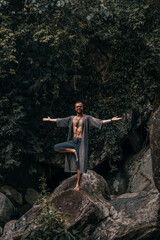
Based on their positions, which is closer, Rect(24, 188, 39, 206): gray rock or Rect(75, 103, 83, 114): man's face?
Rect(75, 103, 83, 114): man's face

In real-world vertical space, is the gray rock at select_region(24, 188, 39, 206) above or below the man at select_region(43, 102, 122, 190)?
below

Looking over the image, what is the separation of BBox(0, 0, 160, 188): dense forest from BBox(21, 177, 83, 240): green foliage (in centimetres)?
567

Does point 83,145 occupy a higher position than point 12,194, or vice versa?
point 83,145

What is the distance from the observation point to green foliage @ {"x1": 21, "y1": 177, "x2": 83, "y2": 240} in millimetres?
7102

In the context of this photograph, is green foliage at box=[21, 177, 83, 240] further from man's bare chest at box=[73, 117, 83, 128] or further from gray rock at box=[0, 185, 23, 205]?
gray rock at box=[0, 185, 23, 205]

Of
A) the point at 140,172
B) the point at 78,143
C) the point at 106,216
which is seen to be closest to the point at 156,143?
the point at 78,143

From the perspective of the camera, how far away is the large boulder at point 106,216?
298 inches

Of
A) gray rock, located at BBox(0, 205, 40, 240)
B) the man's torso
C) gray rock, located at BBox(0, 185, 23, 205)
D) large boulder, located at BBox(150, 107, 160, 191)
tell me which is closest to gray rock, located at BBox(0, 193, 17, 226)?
gray rock, located at BBox(0, 185, 23, 205)

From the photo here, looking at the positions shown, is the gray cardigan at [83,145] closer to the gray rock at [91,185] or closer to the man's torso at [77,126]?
the man's torso at [77,126]

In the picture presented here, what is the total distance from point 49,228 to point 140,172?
21.2ft

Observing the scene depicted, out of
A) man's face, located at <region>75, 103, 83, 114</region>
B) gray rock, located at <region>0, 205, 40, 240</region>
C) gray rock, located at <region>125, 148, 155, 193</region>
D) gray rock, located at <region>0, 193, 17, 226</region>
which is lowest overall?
gray rock, located at <region>0, 193, 17, 226</region>

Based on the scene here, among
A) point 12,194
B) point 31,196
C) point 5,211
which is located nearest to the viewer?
point 5,211

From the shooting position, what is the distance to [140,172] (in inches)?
516

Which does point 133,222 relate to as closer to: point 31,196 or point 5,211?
point 5,211
